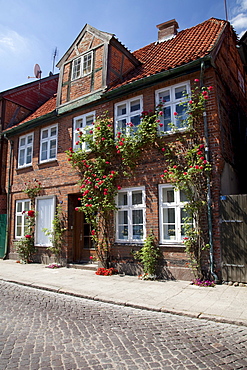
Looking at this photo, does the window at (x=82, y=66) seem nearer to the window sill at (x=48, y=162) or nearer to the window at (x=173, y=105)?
the window sill at (x=48, y=162)

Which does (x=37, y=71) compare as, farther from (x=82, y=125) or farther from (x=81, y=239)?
(x=81, y=239)

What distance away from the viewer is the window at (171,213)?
838cm

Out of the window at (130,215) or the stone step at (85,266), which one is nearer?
the window at (130,215)

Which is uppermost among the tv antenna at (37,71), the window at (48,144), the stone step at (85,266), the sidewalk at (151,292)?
the tv antenna at (37,71)

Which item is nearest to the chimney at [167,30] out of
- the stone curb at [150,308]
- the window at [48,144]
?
the window at [48,144]

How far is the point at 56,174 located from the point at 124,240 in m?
4.41

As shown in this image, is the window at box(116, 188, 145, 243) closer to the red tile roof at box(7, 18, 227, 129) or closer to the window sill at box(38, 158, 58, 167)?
the window sill at box(38, 158, 58, 167)

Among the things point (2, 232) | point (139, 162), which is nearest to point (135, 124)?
point (139, 162)

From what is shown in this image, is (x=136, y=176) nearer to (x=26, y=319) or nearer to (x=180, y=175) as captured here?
(x=180, y=175)

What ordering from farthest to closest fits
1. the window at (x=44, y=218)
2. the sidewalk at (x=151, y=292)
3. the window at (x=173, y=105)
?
the window at (x=44, y=218)
the window at (x=173, y=105)
the sidewalk at (x=151, y=292)

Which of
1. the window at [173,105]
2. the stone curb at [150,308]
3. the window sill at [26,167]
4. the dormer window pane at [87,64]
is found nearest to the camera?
the stone curb at [150,308]

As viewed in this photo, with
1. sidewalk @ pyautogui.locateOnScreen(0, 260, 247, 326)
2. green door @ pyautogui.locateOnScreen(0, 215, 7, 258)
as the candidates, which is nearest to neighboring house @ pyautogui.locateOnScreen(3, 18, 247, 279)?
green door @ pyautogui.locateOnScreen(0, 215, 7, 258)

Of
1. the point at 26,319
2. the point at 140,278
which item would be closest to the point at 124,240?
the point at 140,278

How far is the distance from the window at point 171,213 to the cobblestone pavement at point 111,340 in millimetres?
3151
